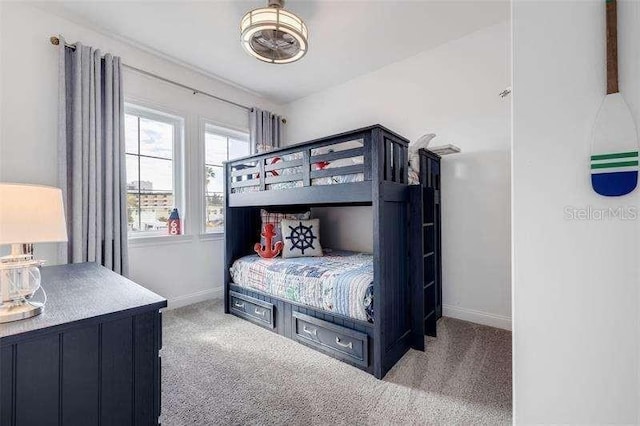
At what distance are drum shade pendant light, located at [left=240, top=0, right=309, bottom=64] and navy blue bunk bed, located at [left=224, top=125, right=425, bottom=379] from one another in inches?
26.3

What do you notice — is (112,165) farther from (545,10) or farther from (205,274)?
(545,10)

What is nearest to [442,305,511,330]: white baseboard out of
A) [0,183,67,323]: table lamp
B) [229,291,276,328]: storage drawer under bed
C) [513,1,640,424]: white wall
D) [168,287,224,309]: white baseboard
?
[229,291,276,328]: storage drawer under bed

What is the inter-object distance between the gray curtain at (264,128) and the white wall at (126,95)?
12 centimetres

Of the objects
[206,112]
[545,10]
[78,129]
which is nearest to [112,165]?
[78,129]

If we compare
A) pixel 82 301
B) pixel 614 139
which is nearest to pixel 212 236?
pixel 82 301

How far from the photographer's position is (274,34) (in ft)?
6.27

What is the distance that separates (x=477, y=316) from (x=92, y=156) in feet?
11.5

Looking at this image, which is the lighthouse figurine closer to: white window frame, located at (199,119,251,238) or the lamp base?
white window frame, located at (199,119,251,238)

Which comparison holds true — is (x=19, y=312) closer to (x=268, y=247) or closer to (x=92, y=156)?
(x=92, y=156)

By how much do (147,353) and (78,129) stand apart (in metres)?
2.12

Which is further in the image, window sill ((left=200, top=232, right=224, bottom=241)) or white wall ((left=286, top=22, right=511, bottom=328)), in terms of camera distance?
window sill ((left=200, top=232, right=224, bottom=241))

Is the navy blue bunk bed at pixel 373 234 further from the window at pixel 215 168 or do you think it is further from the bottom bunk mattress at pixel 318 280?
the window at pixel 215 168

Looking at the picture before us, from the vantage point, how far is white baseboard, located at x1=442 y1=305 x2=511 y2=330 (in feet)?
7.75

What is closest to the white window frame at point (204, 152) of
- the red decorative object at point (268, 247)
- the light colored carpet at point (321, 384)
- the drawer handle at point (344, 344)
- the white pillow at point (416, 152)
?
the red decorative object at point (268, 247)
